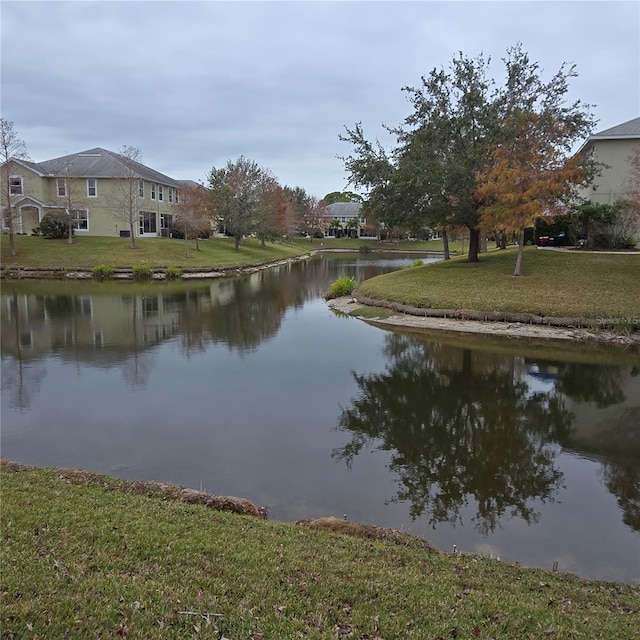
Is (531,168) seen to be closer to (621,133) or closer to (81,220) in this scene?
(621,133)

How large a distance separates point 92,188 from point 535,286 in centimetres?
3964

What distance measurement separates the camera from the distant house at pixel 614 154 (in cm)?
3133

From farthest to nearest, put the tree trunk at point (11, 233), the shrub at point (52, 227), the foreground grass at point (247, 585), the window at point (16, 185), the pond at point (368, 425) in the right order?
the window at point (16, 185) < the shrub at point (52, 227) < the tree trunk at point (11, 233) < the pond at point (368, 425) < the foreground grass at point (247, 585)

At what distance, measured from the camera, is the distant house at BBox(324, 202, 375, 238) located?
94812 mm

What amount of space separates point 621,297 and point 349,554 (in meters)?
19.1

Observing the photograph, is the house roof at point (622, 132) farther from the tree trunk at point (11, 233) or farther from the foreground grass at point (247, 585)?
the tree trunk at point (11, 233)

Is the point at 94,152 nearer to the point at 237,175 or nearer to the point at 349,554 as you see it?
the point at 237,175

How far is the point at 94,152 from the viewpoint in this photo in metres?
49.2

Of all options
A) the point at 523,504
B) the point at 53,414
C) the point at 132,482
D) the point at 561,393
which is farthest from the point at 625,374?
the point at 53,414

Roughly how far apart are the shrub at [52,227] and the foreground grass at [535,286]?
29506 millimetres

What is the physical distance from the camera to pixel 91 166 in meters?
47.1

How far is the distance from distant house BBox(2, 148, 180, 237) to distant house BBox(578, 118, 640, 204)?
35802 millimetres

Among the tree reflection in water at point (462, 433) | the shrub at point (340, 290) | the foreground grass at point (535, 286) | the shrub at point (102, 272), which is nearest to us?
the tree reflection in water at point (462, 433)

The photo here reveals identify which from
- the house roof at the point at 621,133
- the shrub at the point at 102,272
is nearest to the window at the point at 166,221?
the shrub at the point at 102,272
